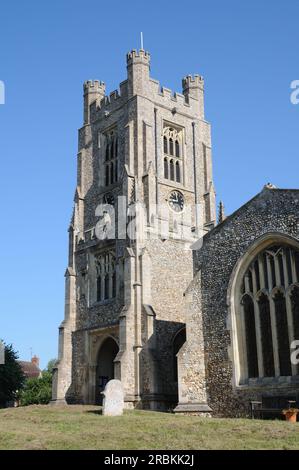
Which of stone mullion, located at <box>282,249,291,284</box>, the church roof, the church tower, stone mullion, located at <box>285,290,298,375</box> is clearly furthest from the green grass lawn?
the church tower

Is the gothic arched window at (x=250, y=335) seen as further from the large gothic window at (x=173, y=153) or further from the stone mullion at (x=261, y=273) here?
the large gothic window at (x=173, y=153)

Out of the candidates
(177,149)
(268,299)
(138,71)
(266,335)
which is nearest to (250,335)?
(266,335)

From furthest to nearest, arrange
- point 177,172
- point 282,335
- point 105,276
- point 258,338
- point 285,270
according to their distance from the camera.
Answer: point 177,172, point 105,276, point 258,338, point 285,270, point 282,335

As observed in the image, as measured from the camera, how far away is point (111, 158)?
37.4 m

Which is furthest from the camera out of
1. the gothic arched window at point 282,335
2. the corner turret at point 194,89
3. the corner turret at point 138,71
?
the corner turret at point 194,89

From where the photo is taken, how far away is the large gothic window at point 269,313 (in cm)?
2123

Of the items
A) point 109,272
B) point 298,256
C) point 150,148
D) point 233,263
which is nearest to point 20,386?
point 109,272

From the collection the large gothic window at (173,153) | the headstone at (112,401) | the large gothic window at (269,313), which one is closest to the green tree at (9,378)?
the large gothic window at (173,153)

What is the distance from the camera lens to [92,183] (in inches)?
1484

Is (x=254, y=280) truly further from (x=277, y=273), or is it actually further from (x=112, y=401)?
(x=112, y=401)

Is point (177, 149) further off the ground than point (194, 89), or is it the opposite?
point (194, 89)

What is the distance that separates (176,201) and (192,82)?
10.1 m

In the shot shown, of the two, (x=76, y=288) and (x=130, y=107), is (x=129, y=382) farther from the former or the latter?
(x=130, y=107)

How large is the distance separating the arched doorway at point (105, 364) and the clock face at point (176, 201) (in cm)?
879
